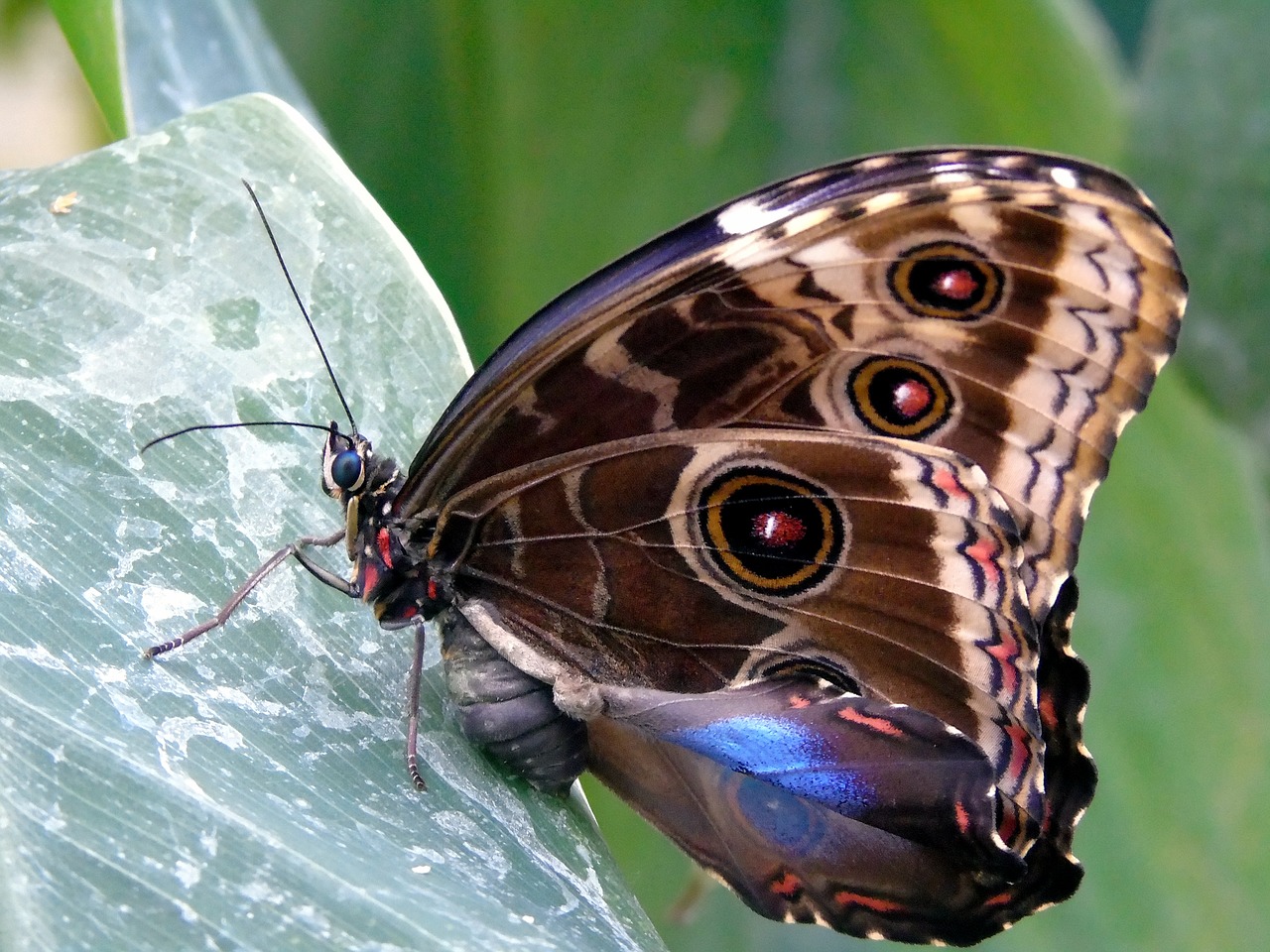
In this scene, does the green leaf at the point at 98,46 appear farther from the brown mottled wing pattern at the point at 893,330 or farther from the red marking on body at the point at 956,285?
the red marking on body at the point at 956,285

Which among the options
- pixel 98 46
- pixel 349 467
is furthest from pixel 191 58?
pixel 349 467

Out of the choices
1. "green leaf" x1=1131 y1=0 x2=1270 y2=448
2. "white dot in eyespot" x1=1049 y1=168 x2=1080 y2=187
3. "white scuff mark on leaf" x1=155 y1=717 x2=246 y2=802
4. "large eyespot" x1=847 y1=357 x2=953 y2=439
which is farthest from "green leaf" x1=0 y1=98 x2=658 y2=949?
"green leaf" x1=1131 y1=0 x2=1270 y2=448

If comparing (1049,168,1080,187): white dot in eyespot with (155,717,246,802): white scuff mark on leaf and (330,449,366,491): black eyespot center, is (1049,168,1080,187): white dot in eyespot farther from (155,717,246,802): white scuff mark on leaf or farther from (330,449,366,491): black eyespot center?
(155,717,246,802): white scuff mark on leaf

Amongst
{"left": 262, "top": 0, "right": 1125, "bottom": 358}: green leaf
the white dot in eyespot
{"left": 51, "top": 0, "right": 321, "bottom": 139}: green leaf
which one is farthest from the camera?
{"left": 262, "top": 0, "right": 1125, "bottom": 358}: green leaf

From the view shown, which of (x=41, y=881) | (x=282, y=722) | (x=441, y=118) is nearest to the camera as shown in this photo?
(x=41, y=881)

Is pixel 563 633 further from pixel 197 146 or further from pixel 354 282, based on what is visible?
pixel 197 146

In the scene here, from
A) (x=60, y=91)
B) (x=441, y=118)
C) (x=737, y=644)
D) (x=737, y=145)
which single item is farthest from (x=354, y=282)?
(x=60, y=91)
